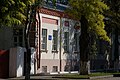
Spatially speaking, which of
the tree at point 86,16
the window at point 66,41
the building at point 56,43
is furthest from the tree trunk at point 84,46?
the window at point 66,41

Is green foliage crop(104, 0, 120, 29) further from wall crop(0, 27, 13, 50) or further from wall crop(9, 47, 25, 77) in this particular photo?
wall crop(9, 47, 25, 77)

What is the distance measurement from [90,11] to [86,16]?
0.56 m

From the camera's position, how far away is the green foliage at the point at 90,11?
95.4 ft

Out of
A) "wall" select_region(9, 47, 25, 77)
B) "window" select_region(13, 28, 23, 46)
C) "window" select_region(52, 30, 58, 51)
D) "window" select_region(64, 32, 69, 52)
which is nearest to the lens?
"wall" select_region(9, 47, 25, 77)

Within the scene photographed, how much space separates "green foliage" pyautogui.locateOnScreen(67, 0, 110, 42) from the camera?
2908cm

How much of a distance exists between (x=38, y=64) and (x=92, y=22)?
21.1ft

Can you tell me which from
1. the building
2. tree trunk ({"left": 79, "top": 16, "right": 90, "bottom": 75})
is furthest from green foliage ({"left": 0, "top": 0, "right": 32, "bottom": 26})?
the building

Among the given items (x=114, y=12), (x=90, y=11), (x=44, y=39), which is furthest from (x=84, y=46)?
(x=114, y=12)

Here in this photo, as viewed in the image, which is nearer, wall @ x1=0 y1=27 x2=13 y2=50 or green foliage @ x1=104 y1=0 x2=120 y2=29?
wall @ x1=0 y1=27 x2=13 y2=50

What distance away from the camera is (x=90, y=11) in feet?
95.2

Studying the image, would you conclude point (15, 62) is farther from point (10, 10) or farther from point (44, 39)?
point (10, 10)

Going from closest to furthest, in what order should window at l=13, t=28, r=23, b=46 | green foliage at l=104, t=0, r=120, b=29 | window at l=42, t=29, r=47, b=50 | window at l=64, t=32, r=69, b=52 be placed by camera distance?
window at l=13, t=28, r=23, b=46, window at l=42, t=29, r=47, b=50, green foliage at l=104, t=0, r=120, b=29, window at l=64, t=32, r=69, b=52

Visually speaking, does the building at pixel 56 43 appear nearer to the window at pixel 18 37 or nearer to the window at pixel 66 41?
the window at pixel 66 41

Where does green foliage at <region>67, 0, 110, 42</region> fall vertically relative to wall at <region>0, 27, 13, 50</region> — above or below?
above
